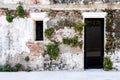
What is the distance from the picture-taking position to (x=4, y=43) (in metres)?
12.9

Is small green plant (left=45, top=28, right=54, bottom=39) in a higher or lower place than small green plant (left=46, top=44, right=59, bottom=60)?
higher

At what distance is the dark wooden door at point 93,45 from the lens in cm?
1326

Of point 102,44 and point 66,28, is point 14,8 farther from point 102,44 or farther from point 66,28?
point 102,44

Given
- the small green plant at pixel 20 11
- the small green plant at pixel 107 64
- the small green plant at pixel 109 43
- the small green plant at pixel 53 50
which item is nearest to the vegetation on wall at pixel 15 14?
the small green plant at pixel 20 11

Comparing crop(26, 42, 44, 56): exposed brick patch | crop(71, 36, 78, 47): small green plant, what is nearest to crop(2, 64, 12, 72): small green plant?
crop(26, 42, 44, 56): exposed brick patch

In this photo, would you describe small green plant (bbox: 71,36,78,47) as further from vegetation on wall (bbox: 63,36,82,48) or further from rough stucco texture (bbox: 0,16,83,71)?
rough stucco texture (bbox: 0,16,83,71)

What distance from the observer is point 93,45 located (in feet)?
43.8

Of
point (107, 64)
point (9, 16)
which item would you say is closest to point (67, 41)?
point (107, 64)

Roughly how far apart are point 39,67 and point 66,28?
6.79 feet
